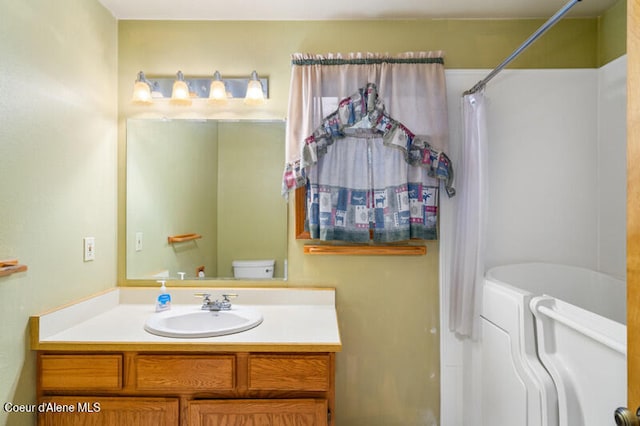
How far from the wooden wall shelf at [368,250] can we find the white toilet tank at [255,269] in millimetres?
237

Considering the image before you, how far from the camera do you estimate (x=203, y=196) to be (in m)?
2.19

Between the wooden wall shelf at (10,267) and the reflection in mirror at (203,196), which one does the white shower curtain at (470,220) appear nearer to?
the reflection in mirror at (203,196)

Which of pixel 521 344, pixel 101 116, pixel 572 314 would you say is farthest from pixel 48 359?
pixel 572 314

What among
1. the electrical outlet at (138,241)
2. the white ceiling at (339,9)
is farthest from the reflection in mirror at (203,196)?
the white ceiling at (339,9)

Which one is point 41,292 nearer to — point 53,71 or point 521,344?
point 53,71

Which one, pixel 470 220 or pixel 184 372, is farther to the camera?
pixel 470 220

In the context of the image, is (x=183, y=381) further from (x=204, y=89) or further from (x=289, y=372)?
(x=204, y=89)

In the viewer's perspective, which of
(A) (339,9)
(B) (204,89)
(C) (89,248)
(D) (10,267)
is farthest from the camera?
(B) (204,89)

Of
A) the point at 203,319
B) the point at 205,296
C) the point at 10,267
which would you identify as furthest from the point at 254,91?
the point at 10,267

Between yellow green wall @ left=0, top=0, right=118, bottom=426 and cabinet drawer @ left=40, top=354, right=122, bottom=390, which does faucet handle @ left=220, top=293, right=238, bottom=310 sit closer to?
cabinet drawer @ left=40, top=354, right=122, bottom=390

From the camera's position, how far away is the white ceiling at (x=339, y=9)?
6.64 ft

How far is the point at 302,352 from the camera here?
1.58m

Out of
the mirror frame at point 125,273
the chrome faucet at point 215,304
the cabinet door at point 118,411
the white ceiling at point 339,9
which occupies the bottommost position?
the cabinet door at point 118,411

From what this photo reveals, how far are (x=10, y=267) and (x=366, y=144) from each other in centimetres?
164
